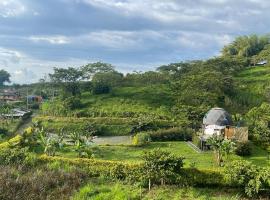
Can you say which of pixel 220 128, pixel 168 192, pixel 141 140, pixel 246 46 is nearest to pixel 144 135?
pixel 141 140

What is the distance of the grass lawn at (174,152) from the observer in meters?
33.1

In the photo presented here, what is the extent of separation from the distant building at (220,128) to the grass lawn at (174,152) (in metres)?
1.87

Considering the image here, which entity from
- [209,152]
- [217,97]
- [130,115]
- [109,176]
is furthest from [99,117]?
[109,176]

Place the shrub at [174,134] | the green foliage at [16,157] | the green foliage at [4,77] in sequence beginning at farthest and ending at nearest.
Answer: the green foliage at [4,77] → the shrub at [174,134] → the green foliage at [16,157]

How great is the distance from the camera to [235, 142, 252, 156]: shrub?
35375 millimetres

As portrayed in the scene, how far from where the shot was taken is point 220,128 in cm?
4200

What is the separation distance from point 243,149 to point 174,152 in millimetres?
6282

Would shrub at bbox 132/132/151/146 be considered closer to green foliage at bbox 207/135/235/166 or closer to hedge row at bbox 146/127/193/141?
hedge row at bbox 146/127/193/141

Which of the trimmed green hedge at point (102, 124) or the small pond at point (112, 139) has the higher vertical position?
the trimmed green hedge at point (102, 124)

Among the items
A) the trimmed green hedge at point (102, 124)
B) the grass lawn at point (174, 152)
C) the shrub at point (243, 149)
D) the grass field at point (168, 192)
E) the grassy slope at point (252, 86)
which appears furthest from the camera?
the grassy slope at point (252, 86)

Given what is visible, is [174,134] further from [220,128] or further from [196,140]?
[220,128]

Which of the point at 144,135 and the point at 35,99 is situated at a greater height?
the point at 35,99

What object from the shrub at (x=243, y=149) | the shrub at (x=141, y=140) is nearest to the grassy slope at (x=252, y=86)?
the shrub at (x=141, y=140)

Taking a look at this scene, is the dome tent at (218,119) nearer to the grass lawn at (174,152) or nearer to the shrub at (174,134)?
the shrub at (174,134)
